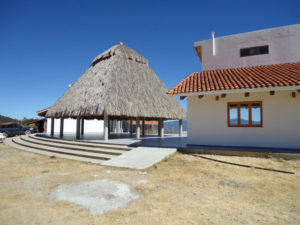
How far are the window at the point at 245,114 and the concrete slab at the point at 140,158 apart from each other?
3.58 metres

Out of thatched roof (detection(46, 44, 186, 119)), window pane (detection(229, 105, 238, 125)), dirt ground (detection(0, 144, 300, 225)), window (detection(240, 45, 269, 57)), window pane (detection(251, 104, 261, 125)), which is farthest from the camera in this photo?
thatched roof (detection(46, 44, 186, 119))

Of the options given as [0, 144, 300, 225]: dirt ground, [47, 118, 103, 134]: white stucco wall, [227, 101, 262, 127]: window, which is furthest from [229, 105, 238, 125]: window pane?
[47, 118, 103, 134]: white stucco wall

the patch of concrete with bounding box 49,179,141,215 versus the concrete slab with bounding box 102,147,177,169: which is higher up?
the concrete slab with bounding box 102,147,177,169

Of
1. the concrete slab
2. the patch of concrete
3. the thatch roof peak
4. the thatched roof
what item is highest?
the thatch roof peak

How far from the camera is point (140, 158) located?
820 cm

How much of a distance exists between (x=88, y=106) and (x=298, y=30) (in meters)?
14.0

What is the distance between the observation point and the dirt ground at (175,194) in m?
3.47

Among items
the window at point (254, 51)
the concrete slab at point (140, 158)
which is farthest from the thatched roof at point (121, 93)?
the window at point (254, 51)

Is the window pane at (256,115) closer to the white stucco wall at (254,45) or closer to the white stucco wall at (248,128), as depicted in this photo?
the white stucco wall at (248,128)

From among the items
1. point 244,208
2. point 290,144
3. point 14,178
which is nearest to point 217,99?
point 290,144

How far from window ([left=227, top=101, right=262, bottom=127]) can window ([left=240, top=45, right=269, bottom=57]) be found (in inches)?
171

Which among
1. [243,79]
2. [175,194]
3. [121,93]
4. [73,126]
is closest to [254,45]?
[243,79]

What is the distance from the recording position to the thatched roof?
12.5 metres

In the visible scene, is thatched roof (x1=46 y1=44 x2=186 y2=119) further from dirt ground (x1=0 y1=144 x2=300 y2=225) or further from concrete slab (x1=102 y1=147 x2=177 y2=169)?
dirt ground (x1=0 y1=144 x2=300 y2=225)
